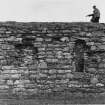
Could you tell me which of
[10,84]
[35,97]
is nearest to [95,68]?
[35,97]

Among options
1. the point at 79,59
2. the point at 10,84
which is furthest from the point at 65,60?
the point at 10,84

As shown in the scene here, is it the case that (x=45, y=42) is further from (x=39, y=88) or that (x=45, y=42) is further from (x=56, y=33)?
(x=39, y=88)

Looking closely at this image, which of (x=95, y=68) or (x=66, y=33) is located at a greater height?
(x=66, y=33)

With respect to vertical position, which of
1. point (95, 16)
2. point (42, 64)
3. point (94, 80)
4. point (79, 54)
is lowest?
point (94, 80)

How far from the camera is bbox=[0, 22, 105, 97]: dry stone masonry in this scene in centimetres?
1336

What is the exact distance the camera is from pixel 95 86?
13375mm

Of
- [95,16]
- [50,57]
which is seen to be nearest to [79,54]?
[50,57]

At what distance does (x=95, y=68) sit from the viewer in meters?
13.5

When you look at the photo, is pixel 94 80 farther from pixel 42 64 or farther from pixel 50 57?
pixel 42 64

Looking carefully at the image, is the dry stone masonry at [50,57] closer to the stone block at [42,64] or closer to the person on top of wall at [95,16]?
the stone block at [42,64]

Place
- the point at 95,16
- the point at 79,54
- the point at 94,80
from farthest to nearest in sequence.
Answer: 1. the point at 95,16
2. the point at 79,54
3. the point at 94,80

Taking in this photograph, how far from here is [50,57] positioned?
13.5 metres

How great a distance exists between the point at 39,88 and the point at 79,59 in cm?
210

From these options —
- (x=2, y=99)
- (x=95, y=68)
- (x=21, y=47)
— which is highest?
(x=21, y=47)
